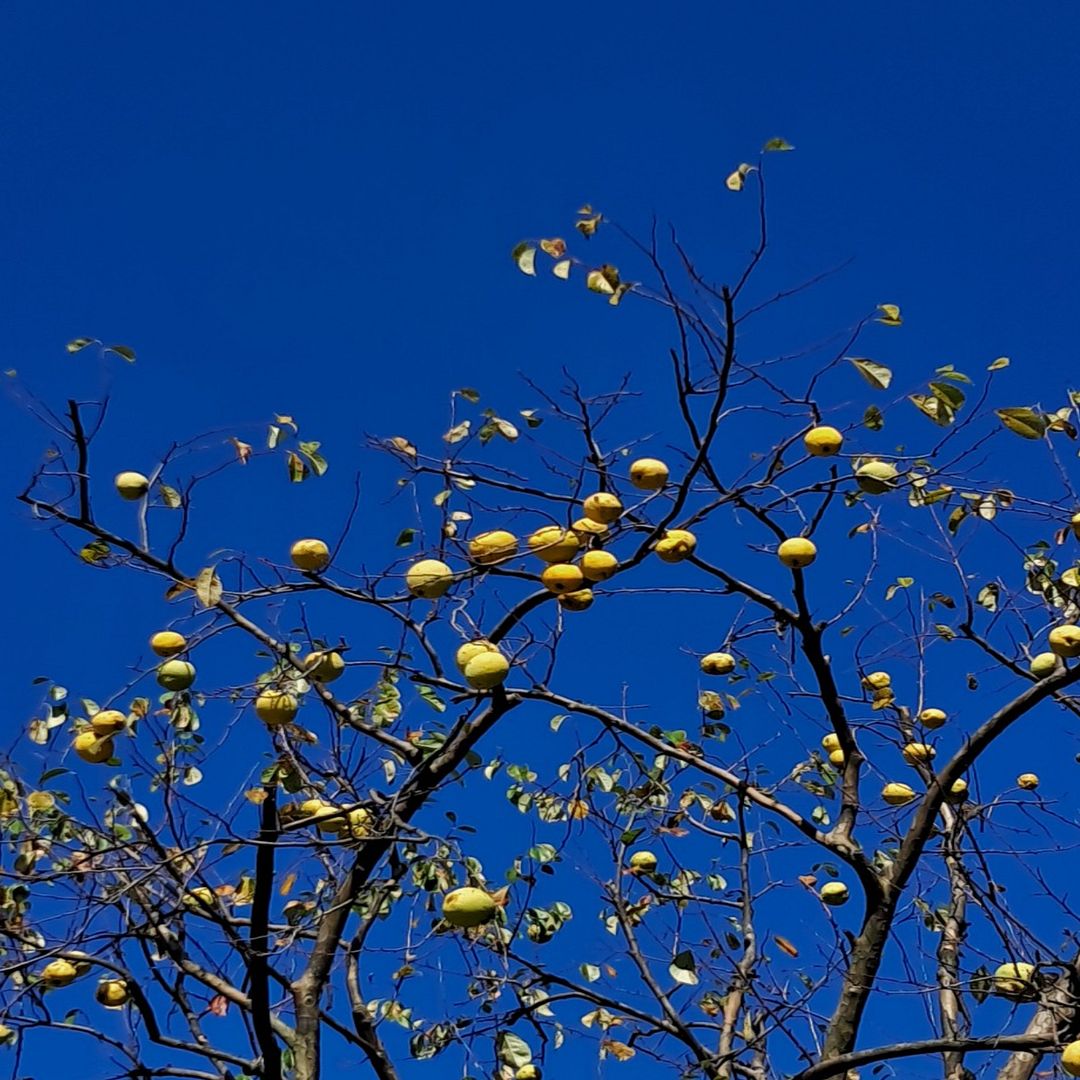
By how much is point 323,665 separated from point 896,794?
2051 mm

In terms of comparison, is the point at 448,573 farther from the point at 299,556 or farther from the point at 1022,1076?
the point at 1022,1076

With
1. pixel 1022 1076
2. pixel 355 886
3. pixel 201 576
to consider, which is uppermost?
pixel 201 576

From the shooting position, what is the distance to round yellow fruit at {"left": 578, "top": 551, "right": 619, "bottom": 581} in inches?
111

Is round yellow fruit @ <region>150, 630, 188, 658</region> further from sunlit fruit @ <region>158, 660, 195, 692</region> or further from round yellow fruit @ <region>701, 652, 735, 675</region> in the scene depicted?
round yellow fruit @ <region>701, 652, 735, 675</region>

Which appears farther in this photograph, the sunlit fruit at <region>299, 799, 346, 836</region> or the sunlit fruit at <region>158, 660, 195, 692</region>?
the sunlit fruit at <region>299, 799, 346, 836</region>

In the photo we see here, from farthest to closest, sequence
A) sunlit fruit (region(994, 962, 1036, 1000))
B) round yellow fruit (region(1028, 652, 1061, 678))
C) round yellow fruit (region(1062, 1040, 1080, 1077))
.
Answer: round yellow fruit (region(1028, 652, 1061, 678)), sunlit fruit (region(994, 962, 1036, 1000)), round yellow fruit (region(1062, 1040, 1080, 1077))

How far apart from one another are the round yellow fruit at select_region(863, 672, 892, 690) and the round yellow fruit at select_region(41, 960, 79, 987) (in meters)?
2.68

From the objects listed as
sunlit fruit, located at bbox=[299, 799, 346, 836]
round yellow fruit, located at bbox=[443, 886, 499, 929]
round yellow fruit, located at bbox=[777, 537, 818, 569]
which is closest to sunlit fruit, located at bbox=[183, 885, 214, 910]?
sunlit fruit, located at bbox=[299, 799, 346, 836]

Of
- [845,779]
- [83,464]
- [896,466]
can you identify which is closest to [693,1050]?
[845,779]

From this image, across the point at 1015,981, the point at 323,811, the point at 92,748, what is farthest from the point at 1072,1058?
the point at 92,748

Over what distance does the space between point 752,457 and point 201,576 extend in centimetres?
144

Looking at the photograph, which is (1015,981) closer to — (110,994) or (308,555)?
(308,555)

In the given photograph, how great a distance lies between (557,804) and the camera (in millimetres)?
3957

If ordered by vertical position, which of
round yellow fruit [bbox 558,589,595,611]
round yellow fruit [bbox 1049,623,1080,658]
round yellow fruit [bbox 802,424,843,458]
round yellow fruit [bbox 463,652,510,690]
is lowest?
round yellow fruit [bbox 463,652,510,690]
